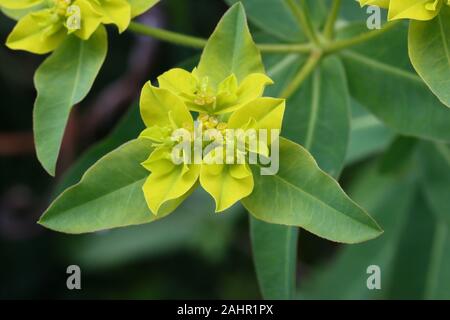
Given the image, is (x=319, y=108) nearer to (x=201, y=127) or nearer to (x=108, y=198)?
(x=201, y=127)

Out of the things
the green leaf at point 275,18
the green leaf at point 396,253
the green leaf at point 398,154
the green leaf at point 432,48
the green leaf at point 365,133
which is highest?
the green leaf at point 275,18

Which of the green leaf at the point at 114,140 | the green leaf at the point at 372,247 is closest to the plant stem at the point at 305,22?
the green leaf at the point at 114,140

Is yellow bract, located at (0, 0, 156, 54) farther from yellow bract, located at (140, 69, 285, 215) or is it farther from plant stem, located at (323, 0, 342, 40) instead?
plant stem, located at (323, 0, 342, 40)

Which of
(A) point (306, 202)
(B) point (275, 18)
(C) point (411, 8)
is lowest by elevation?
(A) point (306, 202)

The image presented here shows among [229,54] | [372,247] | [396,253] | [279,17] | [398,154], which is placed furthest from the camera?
[372,247]

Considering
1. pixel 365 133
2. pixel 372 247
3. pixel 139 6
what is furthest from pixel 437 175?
pixel 139 6

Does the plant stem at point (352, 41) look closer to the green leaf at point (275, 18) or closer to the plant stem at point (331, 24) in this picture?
the plant stem at point (331, 24)
